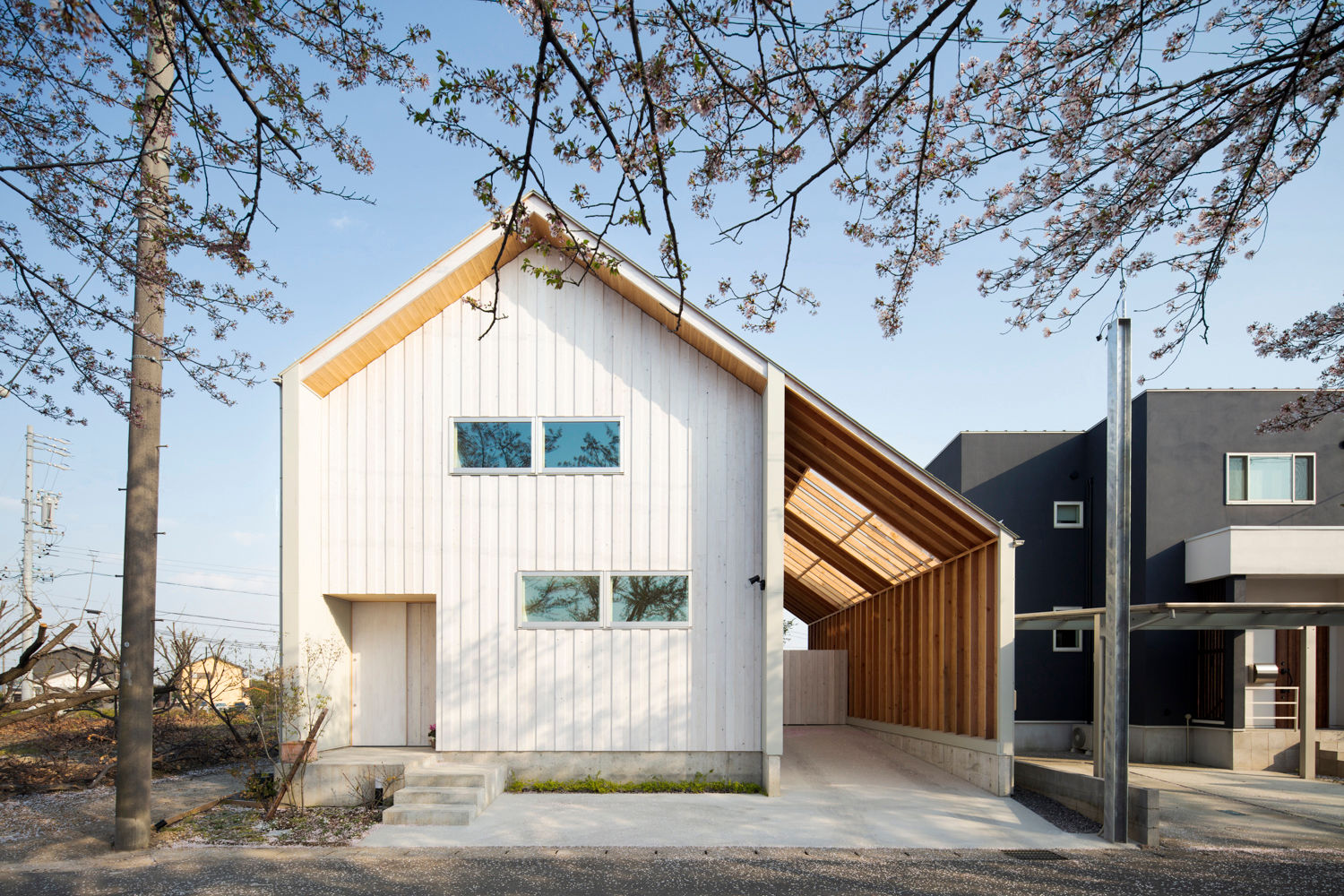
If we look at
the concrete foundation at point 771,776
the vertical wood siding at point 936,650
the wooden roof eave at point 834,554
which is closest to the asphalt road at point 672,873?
the concrete foundation at point 771,776

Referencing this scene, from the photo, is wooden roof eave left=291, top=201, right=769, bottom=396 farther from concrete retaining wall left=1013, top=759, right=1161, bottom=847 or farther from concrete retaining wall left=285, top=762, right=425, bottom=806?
concrete retaining wall left=1013, top=759, right=1161, bottom=847

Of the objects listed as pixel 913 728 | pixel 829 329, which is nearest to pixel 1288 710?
pixel 913 728

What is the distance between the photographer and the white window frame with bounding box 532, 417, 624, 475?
33.7 ft

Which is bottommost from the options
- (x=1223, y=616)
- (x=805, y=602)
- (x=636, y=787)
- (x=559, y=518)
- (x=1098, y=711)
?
(x=636, y=787)

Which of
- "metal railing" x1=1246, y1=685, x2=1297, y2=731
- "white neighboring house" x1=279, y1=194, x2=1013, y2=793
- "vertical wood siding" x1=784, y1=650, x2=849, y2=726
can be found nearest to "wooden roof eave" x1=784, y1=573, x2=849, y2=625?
"vertical wood siding" x1=784, y1=650, x2=849, y2=726

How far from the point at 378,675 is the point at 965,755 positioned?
7.22 m

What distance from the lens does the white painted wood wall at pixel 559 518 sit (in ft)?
32.6

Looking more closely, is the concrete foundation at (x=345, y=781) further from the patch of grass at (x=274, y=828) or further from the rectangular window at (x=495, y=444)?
the rectangular window at (x=495, y=444)

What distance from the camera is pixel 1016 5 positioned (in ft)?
13.3

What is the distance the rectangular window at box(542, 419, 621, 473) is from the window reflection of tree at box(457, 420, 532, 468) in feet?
0.90

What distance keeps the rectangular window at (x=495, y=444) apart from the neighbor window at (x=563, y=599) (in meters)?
1.40

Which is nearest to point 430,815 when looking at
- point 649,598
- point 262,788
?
point 262,788

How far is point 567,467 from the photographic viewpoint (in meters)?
10.3

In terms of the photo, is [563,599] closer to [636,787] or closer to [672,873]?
[636,787]
